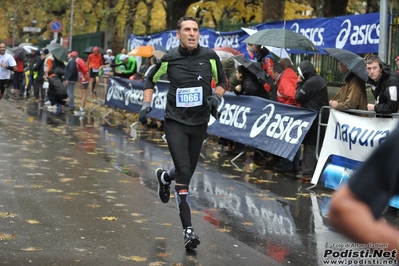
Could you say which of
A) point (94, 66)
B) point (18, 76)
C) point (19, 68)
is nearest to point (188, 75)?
point (94, 66)

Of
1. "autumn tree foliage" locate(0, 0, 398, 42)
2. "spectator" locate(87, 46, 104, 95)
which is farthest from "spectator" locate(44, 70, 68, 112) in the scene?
"spectator" locate(87, 46, 104, 95)

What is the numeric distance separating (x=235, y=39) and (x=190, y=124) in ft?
42.4

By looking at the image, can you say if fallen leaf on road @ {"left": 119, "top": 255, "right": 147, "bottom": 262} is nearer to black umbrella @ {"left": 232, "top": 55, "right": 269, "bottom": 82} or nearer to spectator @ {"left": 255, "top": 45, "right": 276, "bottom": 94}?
black umbrella @ {"left": 232, "top": 55, "right": 269, "bottom": 82}

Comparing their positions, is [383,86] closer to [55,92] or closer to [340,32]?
[340,32]

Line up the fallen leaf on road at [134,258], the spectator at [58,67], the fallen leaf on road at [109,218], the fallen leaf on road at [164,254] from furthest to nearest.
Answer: the spectator at [58,67] → the fallen leaf on road at [109,218] → the fallen leaf on road at [164,254] → the fallen leaf on road at [134,258]

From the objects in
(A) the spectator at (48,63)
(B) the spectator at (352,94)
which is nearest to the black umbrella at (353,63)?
(B) the spectator at (352,94)

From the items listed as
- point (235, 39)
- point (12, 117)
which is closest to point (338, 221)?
point (235, 39)

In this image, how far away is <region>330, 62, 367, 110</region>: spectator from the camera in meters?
11.1

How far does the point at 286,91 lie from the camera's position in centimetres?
1291

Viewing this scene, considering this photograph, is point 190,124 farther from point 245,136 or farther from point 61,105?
point 61,105

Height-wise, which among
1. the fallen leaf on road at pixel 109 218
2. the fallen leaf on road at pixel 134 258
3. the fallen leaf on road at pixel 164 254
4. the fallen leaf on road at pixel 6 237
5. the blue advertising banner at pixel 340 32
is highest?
the blue advertising banner at pixel 340 32

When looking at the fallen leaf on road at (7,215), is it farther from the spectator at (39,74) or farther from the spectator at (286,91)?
the spectator at (39,74)

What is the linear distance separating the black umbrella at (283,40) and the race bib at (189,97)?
648 cm

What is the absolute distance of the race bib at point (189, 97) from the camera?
7.43m
